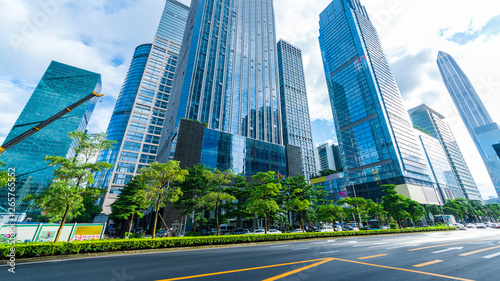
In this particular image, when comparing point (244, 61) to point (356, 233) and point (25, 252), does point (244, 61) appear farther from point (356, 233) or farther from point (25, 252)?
point (25, 252)

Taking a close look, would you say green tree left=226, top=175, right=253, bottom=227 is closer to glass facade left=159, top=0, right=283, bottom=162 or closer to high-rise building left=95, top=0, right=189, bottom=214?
glass facade left=159, top=0, right=283, bottom=162

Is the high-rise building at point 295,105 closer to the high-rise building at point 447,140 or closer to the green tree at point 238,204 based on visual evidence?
the green tree at point 238,204

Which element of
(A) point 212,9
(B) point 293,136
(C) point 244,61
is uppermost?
(A) point 212,9

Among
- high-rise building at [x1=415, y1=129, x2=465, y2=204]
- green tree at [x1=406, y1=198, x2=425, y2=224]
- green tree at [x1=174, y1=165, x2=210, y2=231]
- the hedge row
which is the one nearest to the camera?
the hedge row

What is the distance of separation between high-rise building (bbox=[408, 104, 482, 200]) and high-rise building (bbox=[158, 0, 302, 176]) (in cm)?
14611

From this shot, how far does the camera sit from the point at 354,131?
87.9m

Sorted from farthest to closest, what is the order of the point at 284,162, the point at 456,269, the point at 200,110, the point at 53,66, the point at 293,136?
the point at 53,66
the point at 293,136
the point at 284,162
the point at 200,110
the point at 456,269

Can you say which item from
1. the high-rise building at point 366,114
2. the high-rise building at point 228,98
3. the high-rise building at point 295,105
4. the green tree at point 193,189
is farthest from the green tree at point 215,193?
the high-rise building at point 295,105

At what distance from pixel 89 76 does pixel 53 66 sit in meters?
18.3

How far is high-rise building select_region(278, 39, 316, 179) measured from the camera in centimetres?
10418

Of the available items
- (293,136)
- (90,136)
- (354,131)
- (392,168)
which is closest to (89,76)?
(293,136)

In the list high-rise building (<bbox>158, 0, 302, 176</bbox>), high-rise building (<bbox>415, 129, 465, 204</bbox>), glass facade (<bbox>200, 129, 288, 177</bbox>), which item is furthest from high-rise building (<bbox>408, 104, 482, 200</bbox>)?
glass facade (<bbox>200, 129, 288, 177</bbox>)

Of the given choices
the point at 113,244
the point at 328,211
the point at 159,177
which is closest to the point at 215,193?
the point at 159,177

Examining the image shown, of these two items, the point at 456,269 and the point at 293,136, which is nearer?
the point at 456,269
